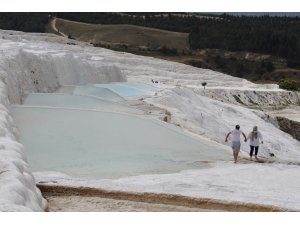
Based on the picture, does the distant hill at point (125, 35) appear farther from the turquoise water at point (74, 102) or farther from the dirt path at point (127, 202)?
the dirt path at point (127, 202)

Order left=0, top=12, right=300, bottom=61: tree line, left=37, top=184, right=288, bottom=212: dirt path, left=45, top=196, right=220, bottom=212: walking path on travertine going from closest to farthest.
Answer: left=45, top=196, right=220, bottom=212: walking path on travertine → left=37, top=184, right=288, bottom=212: dirt path → left=0, top=12, right=300, bottom=61: tree line

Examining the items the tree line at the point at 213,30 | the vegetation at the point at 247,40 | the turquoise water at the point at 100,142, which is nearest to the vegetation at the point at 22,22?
the tree line at the point at 213,30

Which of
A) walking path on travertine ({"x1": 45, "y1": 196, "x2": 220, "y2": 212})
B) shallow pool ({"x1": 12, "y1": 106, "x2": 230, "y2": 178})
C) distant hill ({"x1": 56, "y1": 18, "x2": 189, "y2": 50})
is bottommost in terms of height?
shallow pool ({"x1": 12, "y1": 106, "x2": 230, "y2": 178})

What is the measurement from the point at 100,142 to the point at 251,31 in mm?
72386

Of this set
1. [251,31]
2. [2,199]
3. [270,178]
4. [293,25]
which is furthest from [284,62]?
[2,199]

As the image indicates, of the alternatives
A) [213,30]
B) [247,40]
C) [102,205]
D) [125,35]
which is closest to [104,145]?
[102,205]

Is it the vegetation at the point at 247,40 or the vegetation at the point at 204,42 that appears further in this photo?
the vegetation at the point at 247,40

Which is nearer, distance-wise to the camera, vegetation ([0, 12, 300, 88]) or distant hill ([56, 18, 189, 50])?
vegetation ([0, 12, 300, 88])

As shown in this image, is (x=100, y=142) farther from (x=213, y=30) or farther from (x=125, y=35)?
(x=213, y=30)

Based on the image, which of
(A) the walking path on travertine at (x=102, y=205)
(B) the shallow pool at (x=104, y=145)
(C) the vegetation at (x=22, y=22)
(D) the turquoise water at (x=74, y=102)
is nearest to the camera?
(A) the walking path on travertine at (x=102, y=205)

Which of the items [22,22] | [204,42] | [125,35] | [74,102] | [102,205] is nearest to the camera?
[102,205]

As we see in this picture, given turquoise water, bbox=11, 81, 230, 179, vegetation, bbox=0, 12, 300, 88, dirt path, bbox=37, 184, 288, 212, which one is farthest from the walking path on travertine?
vegetation, bbox=0, 12, 300, 88

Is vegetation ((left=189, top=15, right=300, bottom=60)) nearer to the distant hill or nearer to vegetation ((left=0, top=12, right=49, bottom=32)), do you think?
the distant hill

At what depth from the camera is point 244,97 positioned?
116ft
